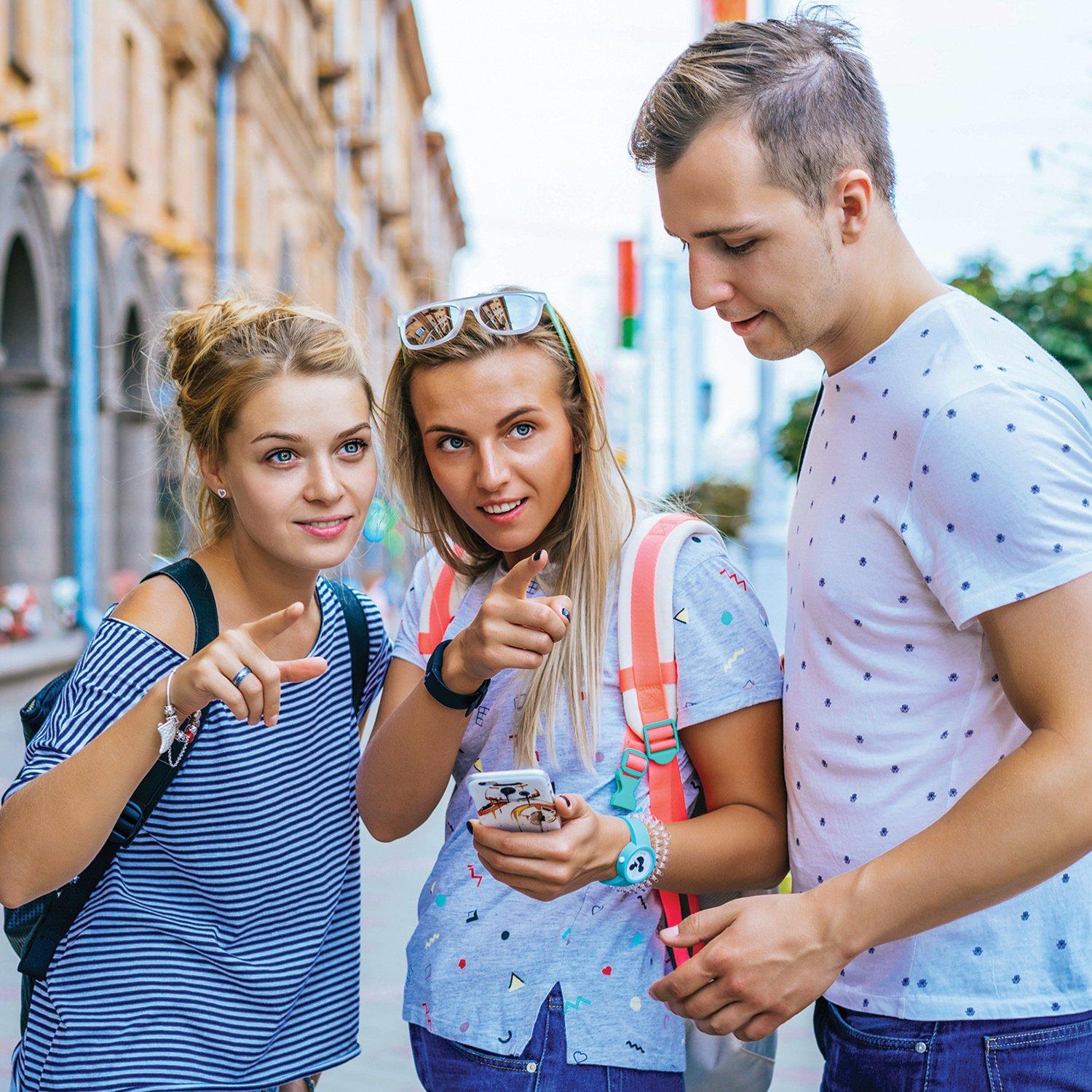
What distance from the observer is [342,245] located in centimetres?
3166

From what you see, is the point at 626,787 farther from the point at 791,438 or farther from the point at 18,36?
the point at 18,36

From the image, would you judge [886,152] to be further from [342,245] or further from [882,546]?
[342,245]

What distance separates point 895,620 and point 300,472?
3.50ft

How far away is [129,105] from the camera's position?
660 inches

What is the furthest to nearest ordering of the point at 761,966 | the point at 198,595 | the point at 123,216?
the point at 123,216 → the point at 198,595 → the point at 761,966

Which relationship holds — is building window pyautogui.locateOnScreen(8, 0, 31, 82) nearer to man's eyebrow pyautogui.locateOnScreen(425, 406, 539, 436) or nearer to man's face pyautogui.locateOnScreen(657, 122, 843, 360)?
man's eyebrow pyautogui.locateOnScreen(425, 406, 539, 436)

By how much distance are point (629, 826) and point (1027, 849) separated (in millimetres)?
601

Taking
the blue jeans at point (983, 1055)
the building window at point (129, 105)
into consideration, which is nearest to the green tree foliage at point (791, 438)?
the blue jeans at point (983, 1055)

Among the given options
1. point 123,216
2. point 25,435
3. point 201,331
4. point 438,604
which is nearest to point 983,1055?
point 438,604

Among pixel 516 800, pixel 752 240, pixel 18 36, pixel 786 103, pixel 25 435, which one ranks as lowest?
pixel 516 800

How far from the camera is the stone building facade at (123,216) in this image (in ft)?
43.8

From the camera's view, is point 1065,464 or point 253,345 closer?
point 1065,464

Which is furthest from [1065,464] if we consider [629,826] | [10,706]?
[10,706]

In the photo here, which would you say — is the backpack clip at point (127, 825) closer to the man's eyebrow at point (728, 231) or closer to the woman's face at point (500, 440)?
the woman's face at point (500, 440)
